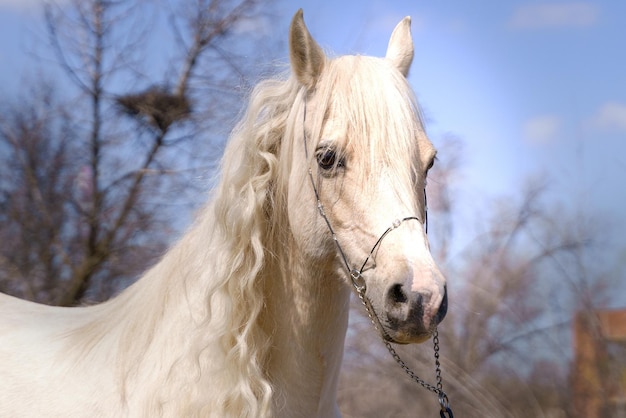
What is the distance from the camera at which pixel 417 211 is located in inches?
85.4

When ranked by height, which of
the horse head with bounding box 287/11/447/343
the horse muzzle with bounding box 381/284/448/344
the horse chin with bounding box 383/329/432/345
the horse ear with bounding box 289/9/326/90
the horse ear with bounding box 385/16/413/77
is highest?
the horse ear with bounding box 385/16/413/77

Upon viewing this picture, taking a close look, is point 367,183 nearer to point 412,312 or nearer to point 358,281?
point 358,281

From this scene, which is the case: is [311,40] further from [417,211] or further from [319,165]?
[417,211]

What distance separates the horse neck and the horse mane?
4cm

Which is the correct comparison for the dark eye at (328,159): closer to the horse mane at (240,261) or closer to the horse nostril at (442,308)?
the horse mane at (240,261)

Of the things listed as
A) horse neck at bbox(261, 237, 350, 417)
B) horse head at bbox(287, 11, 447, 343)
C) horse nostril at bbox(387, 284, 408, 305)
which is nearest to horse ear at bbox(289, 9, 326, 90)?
horse head at bbox(287, 11, 447, 343)

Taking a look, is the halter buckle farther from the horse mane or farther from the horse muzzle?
the horse mane

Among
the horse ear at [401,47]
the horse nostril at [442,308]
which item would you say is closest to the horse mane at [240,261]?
the horse ear at [401,47]

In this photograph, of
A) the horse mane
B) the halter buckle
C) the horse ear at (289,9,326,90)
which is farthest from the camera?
the horse ear at (289,9,326,90)

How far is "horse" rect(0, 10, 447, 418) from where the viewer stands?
2193 mm

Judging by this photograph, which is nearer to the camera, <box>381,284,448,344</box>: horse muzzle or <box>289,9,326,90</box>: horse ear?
<box>381,284,448,344</box>: horse muzzle

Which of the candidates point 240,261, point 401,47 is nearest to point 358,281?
point 240,261

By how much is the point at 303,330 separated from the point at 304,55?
910 millimetres

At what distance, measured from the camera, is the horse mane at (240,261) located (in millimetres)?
2258
